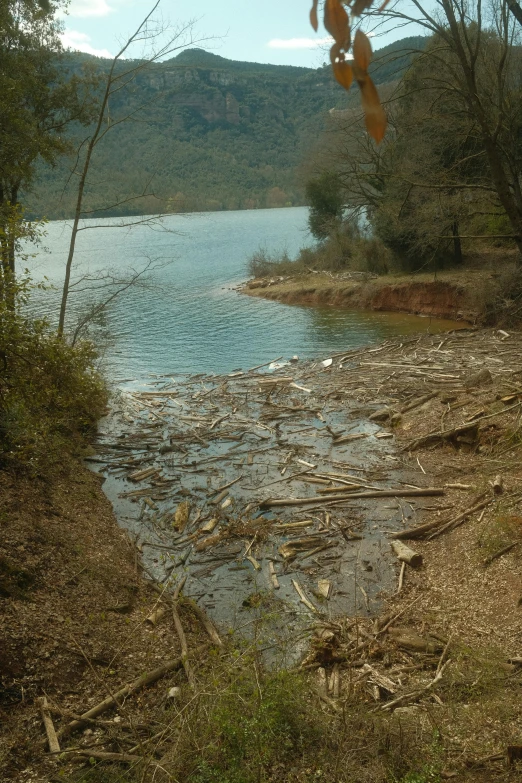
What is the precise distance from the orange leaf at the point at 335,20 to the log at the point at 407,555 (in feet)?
25.3

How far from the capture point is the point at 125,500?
11.7 metres

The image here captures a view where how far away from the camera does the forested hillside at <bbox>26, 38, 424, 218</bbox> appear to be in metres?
20.3

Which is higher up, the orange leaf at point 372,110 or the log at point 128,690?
the orange leaf at point 372,110

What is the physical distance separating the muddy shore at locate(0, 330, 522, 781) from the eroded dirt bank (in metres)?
11.2

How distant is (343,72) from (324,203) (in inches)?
1725

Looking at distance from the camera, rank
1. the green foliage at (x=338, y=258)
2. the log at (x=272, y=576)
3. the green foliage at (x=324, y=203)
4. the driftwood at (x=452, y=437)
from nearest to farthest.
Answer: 1. the log at (x=272, y=576)
2. the driftwood at (x=452, y=437)
3. the green foliage at (x=338, y=258)
4. the green foliage at (x=324, y=203)

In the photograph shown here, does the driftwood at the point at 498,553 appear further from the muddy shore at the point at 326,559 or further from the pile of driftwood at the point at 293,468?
the pile of driftwood at the point at 293,468

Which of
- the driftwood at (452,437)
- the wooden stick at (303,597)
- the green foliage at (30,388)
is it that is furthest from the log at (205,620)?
the driftwood at (452,437)

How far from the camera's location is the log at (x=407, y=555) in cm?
846

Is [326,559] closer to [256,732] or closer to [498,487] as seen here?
[498,487]

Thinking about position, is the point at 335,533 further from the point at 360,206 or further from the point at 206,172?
the point at 206,172

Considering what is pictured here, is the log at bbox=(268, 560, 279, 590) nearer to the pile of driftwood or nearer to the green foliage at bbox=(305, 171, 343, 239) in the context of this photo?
the pile of driftwood

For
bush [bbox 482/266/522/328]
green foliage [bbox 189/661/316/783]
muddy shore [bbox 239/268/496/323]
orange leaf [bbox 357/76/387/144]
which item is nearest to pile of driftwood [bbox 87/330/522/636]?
green foliage [bbox 189/661/316/783]

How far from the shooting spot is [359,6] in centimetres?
146
